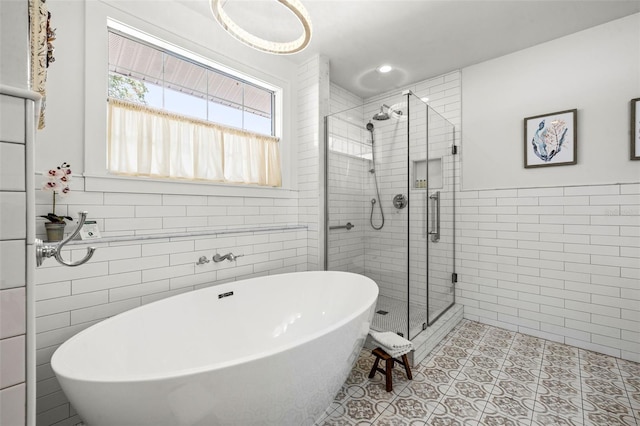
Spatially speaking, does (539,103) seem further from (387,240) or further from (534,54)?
(387,240)

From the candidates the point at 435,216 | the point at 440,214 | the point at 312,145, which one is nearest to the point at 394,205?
the point at 435,216

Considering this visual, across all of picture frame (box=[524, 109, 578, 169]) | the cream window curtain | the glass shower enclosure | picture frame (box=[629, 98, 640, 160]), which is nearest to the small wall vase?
the cream window curtain

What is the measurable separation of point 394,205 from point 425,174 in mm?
452

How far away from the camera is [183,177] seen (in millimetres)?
2230

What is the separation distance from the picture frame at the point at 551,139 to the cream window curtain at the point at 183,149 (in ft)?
8.27

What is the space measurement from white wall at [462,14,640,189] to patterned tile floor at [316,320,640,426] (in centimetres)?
156

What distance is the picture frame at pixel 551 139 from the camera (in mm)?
2521

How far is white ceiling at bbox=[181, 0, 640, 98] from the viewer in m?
2.20

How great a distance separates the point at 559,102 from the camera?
2600 mm

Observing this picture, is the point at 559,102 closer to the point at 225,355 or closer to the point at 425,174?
the point at 425,174

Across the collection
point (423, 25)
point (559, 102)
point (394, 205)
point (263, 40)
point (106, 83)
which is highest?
point (423, 25)

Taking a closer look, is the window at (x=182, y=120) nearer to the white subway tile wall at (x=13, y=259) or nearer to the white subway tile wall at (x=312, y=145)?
the white subway tile wall at (x=312, y=145)

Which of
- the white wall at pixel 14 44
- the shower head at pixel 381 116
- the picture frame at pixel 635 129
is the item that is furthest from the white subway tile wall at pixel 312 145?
the picture frame at pixel 635 129

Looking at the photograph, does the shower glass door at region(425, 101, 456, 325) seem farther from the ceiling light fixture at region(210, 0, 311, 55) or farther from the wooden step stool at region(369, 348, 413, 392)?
the ceiling light fixture at region(210, 0, 311, 55)
